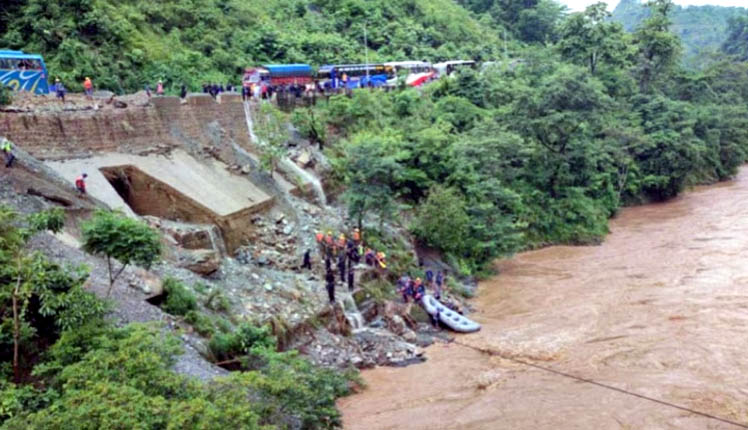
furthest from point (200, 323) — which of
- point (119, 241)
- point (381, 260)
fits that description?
point (381, 260)

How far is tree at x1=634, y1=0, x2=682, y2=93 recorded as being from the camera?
47438mm

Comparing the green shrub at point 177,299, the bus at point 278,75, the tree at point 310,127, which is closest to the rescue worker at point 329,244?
the green shrub at point 177,299

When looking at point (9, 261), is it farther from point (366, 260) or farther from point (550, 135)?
point (550, 135)

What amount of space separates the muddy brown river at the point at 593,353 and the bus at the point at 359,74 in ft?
55.6

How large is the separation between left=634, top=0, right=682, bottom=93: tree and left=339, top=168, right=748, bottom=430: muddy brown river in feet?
76.3

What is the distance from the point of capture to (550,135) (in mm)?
34781

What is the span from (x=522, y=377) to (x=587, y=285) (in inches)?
370

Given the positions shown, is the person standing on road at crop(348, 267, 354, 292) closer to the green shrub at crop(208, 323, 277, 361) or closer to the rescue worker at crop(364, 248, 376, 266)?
the rescue worker at crop(364, 248, 376, 266)

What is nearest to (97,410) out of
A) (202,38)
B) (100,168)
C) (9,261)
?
(9,261)

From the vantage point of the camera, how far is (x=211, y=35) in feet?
128

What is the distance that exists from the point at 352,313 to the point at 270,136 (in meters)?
8.97

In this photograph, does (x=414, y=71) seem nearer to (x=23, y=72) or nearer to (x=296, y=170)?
(x=296, y=170)

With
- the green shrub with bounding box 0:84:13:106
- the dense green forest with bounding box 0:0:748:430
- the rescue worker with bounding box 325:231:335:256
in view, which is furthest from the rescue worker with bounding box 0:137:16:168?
the rescue worker with bounding box 325:231:335:256

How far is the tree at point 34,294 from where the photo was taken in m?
10.6
